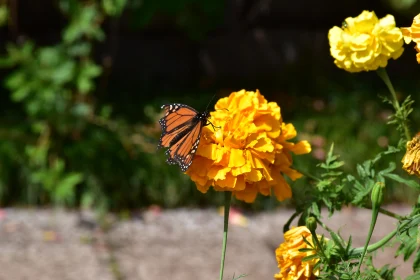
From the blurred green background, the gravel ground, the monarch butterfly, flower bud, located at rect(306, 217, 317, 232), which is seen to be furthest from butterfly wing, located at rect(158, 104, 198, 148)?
the blurred green background

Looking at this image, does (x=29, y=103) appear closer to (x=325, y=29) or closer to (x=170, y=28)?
(x=170, y=28)

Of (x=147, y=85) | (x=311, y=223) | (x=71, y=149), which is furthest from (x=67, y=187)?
(x=311, y=223)

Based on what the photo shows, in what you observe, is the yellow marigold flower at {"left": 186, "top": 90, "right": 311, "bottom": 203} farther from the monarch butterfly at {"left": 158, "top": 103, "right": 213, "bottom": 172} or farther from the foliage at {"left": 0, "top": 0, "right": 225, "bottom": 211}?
the foliage at {"left": 0, "top": 0, "right": 225, "bottom": 211}

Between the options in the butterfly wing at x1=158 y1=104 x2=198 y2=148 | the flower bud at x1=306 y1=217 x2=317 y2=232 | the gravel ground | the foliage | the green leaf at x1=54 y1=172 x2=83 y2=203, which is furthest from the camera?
the foliage

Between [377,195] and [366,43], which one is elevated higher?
[366,43]

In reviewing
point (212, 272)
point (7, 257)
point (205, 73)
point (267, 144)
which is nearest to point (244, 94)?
point (267, 144)

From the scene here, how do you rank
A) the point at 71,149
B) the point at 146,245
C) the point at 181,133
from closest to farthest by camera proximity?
the point at 181,133 → the point at 146,245 → the point at 71,149

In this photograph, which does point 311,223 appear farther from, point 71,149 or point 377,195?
point 71,149
